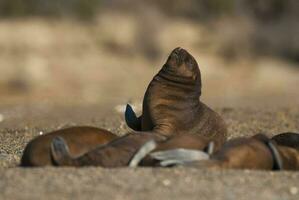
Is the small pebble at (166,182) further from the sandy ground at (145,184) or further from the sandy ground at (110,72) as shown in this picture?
the sandy ground at (110,72)

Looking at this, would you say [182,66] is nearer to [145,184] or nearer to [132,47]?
[145,184]

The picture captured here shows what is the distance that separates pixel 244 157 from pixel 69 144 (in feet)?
4.25

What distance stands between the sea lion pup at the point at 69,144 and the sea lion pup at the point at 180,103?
39.4 inches

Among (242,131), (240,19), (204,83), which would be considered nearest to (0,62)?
(204,83)

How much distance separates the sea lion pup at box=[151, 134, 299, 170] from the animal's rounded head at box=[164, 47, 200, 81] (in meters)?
1.39

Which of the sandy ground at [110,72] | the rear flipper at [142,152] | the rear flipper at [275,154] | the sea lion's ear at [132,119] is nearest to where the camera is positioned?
the rear flipper at [142,152]

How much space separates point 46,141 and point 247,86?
63.0 ft

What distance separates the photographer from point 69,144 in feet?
24.2

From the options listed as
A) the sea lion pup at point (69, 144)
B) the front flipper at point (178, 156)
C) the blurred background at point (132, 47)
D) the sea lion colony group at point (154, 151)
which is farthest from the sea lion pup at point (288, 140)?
the blurred background at point (132, 47)

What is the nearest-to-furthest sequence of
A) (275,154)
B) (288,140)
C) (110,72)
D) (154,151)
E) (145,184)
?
(145,184), (154,151), (275,154), (288,140), (110,72)

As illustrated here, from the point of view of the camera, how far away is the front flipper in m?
7.11

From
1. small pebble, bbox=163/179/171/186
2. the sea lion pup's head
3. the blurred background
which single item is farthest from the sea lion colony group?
the blurred background

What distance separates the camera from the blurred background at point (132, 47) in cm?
2478

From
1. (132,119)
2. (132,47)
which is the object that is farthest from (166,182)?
(132,47)
